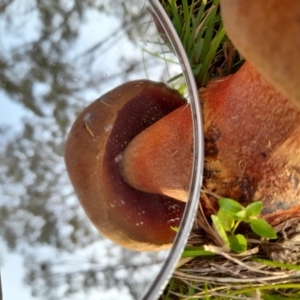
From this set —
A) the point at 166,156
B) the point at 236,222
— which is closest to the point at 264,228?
the point at 236,222

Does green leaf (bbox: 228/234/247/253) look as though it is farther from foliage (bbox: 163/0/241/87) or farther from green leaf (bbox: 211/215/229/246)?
foliage (bbox: 163/0/241/87)

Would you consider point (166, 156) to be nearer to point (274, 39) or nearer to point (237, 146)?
point (237, 146)

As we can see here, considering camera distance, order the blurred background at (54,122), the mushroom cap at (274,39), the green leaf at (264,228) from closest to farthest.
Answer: the mushroom cap at (274,39), the green leaf at (264,228), the blurred background at (54,122)

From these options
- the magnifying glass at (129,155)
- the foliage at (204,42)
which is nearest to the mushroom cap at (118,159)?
the magnifying glass at (129,155)

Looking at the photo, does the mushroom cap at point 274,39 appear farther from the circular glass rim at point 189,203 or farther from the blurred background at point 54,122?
the blurred background at point 54,122

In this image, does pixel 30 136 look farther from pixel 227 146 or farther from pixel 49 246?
pixel 227 146

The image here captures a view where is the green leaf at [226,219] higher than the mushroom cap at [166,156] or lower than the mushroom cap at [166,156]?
lower

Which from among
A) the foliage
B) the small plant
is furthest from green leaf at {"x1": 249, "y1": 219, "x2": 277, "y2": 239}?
the foliage
